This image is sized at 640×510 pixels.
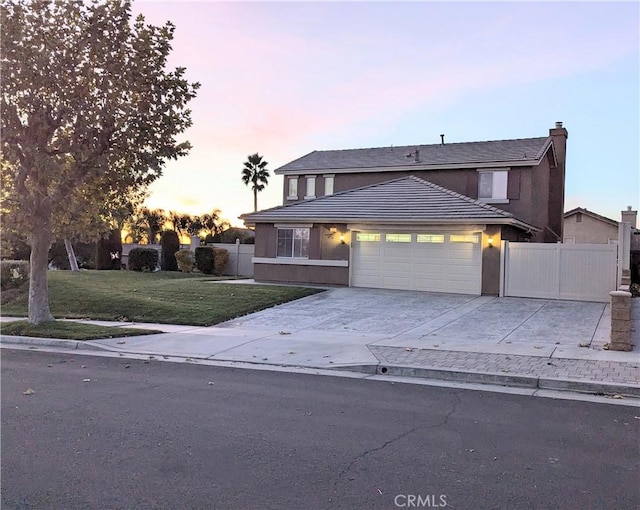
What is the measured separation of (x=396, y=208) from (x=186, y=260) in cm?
1487

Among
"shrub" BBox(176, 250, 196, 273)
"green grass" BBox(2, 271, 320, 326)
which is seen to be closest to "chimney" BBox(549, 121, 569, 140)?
"green grass" BBox(2, 271, 320, 326)

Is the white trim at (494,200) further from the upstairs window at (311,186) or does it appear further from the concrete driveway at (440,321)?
the upstairs window at (311,186)

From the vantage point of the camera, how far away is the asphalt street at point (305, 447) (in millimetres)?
4211

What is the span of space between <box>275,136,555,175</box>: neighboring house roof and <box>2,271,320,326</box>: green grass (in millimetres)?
8598

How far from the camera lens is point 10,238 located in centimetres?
1312

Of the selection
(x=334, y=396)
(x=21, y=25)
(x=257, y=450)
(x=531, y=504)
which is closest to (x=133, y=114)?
(x=21, y=25)

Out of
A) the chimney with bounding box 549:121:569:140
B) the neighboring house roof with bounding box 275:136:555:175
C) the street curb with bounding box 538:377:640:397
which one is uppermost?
the chimney with bounding box 549:121:569:140

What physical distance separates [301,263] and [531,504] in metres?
18.7

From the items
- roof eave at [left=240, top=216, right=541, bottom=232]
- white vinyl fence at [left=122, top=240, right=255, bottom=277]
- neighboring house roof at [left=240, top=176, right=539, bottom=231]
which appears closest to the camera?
roof eave at [left=240, top=216, right=541, bottom=232]

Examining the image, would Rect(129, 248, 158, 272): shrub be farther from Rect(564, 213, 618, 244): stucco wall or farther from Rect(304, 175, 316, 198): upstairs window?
Rect(564, 213, 618, 244): stucco wall

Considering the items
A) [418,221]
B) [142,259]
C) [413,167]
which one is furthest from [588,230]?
[142,259]

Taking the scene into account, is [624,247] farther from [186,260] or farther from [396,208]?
[186,260]

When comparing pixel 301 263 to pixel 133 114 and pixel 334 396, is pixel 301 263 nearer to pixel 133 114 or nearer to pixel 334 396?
pixel 133 114

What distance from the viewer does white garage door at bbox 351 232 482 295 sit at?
19.5m
